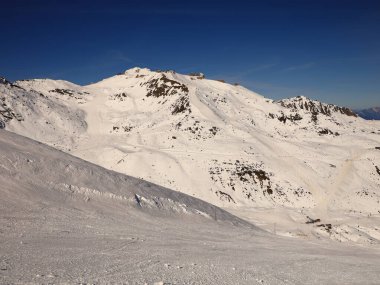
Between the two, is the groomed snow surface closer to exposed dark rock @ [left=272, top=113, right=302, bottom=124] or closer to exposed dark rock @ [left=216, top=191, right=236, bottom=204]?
exposed dark rock @ [left=216, top=191, right=236, bottom=204]

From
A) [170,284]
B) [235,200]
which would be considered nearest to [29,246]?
Result: [170,284]

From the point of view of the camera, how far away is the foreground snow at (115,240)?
28.3 feet

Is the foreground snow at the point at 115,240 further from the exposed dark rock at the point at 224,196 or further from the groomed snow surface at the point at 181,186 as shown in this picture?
the exposed dark rock at the point at 224,196

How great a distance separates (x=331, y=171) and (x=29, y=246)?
48661mm

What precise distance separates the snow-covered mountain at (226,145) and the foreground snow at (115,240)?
1799cm

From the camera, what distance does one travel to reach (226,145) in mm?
55906

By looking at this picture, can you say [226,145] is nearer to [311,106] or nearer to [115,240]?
[115,240]

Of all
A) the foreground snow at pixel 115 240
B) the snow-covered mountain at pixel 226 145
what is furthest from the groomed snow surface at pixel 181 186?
the snow-covered mountain at pixel 226 145

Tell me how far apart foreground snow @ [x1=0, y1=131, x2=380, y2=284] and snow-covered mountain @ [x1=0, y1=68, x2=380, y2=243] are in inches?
708

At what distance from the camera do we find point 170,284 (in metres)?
7.93

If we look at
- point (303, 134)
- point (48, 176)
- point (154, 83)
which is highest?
point (154, 83)

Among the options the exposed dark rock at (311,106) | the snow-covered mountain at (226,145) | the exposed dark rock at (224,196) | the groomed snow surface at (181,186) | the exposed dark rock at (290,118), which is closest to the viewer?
the groomed snow surface at (181,186)

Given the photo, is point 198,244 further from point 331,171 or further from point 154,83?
point 154,83

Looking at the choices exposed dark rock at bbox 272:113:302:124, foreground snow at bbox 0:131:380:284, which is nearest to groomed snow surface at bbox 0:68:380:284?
foreground snow at bbox 0:131:380:284
